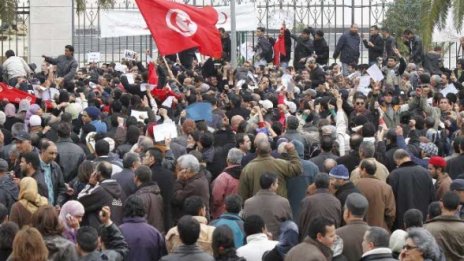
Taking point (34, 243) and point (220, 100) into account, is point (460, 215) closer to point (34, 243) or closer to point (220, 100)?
point (34, 243)

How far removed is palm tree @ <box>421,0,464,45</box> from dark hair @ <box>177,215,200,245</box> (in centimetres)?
1611

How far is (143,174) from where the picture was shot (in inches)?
543

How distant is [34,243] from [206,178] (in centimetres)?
472

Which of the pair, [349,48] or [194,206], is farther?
[349,48]

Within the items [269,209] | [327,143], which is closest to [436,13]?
[327,143]

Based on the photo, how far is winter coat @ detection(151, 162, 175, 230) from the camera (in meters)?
14.5

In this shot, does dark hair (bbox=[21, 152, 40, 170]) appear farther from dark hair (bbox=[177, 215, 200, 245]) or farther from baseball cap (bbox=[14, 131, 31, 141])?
dark hair (bbox=[177, 215, 200, 245])

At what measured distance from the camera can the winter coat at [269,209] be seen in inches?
530

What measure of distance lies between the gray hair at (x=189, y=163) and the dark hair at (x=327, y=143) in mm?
2013

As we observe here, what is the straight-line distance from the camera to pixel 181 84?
2406cm

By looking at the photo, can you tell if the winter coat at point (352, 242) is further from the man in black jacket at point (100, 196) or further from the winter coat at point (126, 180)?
the winter coat at point (126, 180)

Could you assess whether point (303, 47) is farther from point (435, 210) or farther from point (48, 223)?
point (48, 223)

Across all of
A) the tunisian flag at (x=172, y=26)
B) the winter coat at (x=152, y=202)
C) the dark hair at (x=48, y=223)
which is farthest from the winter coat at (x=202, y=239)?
the tunisian flag at (x=172, y=26)

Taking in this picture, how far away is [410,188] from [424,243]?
4070 mm
